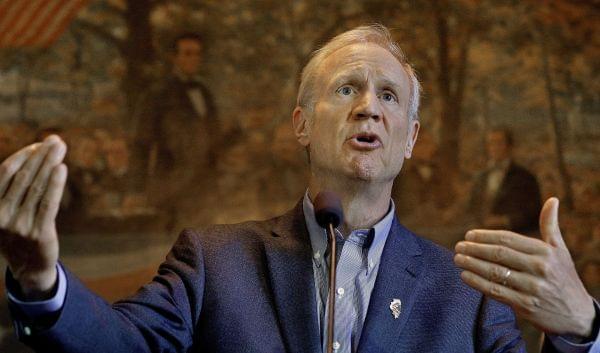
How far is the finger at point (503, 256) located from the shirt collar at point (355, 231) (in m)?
0.79

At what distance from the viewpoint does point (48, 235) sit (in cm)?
234

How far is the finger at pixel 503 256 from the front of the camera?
8.49 ft

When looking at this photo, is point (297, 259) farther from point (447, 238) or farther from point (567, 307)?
point (447, 238)

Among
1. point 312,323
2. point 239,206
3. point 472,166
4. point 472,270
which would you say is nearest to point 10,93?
point 239,206

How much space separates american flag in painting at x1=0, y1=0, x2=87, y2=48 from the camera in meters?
7.09

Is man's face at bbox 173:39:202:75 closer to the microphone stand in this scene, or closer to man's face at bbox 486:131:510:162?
man's face at bbox 486:131:510:162

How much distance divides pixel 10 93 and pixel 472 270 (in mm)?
5214

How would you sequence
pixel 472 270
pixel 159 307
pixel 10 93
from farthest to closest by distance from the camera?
pixel 10 93 → pixel 159 307 → pixel 472 270

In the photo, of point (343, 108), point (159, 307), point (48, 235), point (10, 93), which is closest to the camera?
point (48, 235)

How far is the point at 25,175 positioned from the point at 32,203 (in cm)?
7

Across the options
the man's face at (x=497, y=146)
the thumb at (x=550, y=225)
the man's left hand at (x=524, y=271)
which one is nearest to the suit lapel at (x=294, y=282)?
the man's left hand at (x=524, y=271)

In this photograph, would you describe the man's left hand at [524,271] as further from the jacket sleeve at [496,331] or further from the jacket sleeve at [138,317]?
the jacket sleeve at [138,317]

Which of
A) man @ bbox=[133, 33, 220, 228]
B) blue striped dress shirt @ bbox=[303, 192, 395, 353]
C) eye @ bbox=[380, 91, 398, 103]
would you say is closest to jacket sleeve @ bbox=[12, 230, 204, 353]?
blue striped dress shirt @ bbox=[303, 192, 395, 353]

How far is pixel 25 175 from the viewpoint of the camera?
7.50ft
